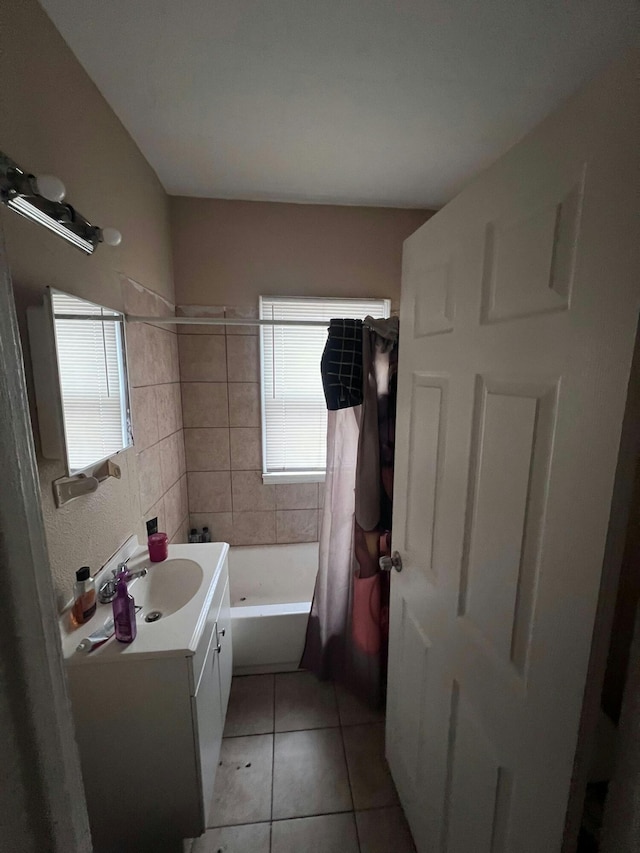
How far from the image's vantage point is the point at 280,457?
2.47 metres

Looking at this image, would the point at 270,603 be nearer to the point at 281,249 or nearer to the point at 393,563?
the point at 393,563

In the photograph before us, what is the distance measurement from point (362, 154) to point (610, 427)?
1.82 meters

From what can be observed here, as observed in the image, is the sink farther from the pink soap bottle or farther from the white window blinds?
the white window blinds

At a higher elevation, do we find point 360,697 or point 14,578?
point 14,578

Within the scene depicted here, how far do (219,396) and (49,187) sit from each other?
1.57m

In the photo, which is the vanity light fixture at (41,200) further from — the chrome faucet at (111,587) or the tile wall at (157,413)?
the chrome faucet at (111,587)

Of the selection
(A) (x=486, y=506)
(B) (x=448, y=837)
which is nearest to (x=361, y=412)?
(A) (x=486, y=506)

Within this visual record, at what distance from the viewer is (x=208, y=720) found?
1169 millimetres

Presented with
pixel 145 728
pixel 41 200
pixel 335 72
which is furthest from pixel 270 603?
pixel 335 72

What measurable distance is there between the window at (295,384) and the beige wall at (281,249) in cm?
9

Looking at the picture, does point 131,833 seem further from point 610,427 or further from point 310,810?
point 610,427

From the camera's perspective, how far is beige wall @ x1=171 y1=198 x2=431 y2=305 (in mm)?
2168

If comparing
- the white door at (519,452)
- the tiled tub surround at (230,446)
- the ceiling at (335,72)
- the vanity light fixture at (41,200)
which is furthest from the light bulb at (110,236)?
the tiled tub surround at (230,446)

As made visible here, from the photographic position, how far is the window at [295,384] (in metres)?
2.33
